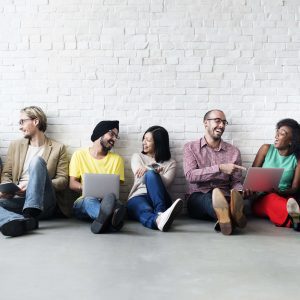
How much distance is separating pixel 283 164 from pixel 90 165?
6.40ft

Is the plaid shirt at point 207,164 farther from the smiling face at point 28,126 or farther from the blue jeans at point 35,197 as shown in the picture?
the smiling face at point 28,126

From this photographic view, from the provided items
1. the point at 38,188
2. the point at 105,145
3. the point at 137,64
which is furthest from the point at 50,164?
the point at 137,64

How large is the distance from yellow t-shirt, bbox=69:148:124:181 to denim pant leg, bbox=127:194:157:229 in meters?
0.38

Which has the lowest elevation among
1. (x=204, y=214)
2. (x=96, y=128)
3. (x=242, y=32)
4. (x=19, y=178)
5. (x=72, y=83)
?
(x=204, y=214)

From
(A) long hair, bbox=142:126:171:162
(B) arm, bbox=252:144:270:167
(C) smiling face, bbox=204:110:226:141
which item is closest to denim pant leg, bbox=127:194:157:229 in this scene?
(A) long hair, bbox=142:126:171:162

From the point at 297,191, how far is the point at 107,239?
203 cm

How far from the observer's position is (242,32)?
14.4 feet

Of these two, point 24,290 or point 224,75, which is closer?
point 24,290

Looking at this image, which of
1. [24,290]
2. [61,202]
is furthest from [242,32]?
[24,290]

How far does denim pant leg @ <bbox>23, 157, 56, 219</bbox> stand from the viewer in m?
3.32

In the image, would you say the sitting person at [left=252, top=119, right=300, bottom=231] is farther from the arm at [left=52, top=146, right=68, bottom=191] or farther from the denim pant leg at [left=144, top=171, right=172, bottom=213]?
the arm at [left=52, top=146, right=68, bottom=191]

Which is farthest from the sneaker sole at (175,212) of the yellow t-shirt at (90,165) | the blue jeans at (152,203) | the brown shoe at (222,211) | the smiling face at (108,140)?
the smiling face at (108,140)

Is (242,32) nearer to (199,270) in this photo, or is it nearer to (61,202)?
(61,202)

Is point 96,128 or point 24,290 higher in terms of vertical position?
point 96,128
